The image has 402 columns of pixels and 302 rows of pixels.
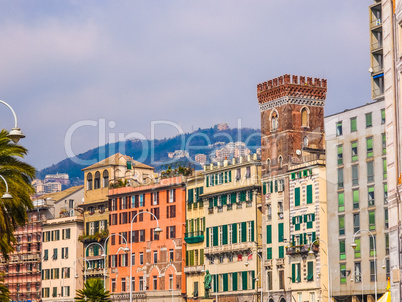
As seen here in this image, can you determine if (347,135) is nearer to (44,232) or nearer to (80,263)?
(80,263)

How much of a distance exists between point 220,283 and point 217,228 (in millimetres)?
7507

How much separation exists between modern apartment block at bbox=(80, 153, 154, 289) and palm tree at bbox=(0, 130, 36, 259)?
9998cm

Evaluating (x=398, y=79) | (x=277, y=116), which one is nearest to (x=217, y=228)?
(x=277, y=116)

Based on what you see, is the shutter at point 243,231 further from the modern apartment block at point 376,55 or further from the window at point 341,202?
the modern apartment block at point 376,55

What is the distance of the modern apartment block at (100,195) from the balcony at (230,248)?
2255 centimetres

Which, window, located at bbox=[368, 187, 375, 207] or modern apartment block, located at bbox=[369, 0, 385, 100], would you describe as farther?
modern apartment block, located at bbox=[369, 0, 385, 100]

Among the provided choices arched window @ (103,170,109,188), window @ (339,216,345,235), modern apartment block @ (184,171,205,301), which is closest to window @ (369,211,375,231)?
window @ (339,216,345,235)

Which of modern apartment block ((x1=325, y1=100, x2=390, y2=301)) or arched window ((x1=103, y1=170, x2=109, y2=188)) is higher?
arched window ((x1=103, y1=170, x2=109, y2=188))

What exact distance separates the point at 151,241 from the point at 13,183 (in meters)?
95.1

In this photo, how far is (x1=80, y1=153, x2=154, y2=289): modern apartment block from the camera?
154 meters

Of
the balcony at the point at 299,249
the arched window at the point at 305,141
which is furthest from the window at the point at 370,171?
the arched window at the point at 305,141

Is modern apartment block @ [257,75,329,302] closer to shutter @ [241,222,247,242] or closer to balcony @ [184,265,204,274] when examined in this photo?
shutter @ [241,222,247,242]

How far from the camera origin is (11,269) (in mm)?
174750

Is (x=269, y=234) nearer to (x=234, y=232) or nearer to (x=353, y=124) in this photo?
(x=234, y=232)
